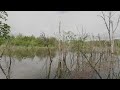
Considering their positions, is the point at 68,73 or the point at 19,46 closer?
the point at 68,73

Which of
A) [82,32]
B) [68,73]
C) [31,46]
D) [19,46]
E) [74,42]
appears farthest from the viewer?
[31,46]

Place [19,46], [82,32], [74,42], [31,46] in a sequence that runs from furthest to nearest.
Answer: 1. [31,46]
2. [19,46]
3. [74,42]
4. [82,32]

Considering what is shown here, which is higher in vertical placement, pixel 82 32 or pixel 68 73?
pixel 82 32
